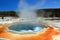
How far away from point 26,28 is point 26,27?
0.06 meters

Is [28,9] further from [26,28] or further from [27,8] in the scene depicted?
[26,28]

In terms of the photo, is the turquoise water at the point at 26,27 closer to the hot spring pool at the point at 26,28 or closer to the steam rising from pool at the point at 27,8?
the hot spring pool at the point at 26,28

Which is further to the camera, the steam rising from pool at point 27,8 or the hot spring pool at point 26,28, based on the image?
the steam rising from pool at point 27,8

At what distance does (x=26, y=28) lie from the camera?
13.0 ft

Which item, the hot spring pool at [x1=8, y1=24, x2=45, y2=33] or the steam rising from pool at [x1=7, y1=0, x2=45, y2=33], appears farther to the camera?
the steam rising from pool at [x1=7, y1=0, x2=45, y2=33]

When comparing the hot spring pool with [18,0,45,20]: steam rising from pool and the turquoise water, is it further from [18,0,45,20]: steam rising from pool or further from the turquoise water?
[18,0,45,20]: steam rising from pool

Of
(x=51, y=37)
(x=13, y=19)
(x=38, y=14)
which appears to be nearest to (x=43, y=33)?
(x=51, y=37)

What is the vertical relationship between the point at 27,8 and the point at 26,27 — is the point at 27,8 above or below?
above

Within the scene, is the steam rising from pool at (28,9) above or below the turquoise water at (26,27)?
above

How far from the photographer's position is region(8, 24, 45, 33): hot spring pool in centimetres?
386

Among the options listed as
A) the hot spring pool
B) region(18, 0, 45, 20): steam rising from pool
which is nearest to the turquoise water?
the hot spring pool

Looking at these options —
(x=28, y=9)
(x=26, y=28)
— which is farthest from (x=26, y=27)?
(x=28, y=9)

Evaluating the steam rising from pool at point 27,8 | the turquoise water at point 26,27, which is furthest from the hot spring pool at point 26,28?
the steam rising from pool at point 27,8

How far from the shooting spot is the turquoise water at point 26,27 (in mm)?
3883
